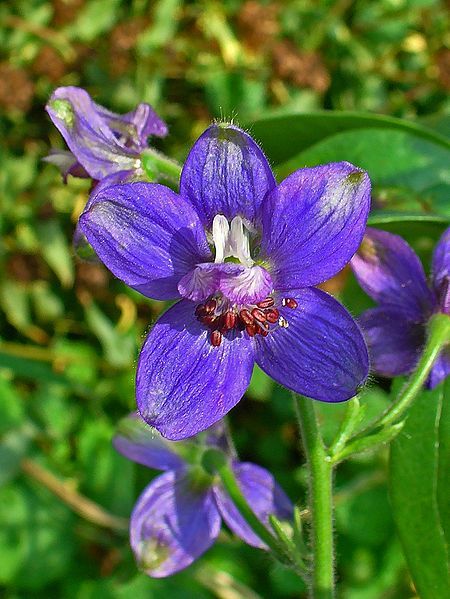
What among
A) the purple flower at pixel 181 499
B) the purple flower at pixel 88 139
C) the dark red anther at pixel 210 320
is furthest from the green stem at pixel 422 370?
the purple flower at pixel 88 139

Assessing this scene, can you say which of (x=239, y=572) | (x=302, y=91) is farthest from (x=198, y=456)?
(x=302, y=91)

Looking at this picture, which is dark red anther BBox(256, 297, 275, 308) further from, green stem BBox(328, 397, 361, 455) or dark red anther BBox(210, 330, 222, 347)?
green stem BBox(328, 397, 361, 455)

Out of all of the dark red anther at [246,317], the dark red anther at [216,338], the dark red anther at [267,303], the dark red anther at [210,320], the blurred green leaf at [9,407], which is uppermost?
the dark red anther at [267,303]

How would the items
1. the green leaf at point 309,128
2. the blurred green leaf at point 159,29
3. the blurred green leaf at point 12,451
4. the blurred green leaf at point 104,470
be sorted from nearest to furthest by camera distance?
the green leaf at point 309,128 < the blurred green leaf at point 12,451 < the blurred green leaf at point 104,470 < the blurred green leaf at point 159,29

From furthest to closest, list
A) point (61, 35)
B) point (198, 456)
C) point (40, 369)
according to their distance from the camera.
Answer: point (61, 35)
point (40, 369)
point (198, 456)

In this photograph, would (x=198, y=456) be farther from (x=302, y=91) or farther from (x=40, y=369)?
(x=302, y=91)

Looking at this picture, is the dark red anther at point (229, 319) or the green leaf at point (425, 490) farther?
the green leaf at point (425, 490)

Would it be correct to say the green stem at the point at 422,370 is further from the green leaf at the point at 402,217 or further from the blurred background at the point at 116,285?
the blurred background at the point at 116,285
